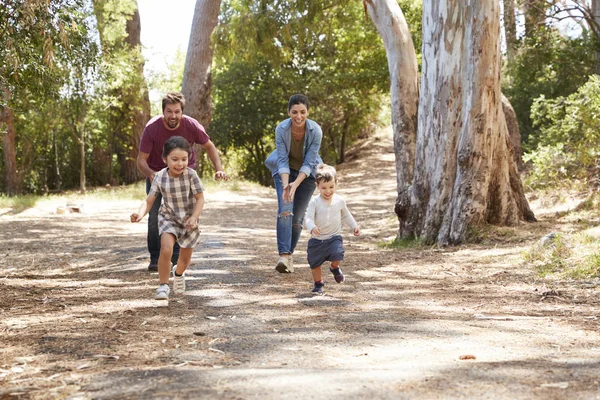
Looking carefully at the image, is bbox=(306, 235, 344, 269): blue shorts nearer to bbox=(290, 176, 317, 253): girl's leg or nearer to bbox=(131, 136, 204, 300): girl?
bbox=(131, 136, 204, 300): girl

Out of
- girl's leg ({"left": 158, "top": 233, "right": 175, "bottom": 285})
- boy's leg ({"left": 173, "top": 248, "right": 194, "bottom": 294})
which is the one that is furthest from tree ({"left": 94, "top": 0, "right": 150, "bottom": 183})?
girl's leg ({"left": 158, "top": 233, "right": 175, "bottom": 285})

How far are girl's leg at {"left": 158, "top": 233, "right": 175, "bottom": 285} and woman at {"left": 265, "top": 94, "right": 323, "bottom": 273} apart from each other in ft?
5.22

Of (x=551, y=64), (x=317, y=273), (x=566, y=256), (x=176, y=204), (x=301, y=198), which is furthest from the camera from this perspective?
(x=551, y=64)

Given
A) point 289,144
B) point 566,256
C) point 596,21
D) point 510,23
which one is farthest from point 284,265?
point 510,23

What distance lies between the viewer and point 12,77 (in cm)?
772

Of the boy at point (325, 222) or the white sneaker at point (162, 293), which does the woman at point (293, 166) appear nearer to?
the boy at point (325, 222)

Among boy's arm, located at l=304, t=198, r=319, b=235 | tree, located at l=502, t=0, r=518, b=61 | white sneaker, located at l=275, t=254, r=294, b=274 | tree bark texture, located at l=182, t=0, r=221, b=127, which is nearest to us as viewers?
boy's arm, located at l=304, t=198, r=319, b=235

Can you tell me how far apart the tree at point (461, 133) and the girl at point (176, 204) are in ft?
17.1

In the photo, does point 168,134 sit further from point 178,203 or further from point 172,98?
point 178,203

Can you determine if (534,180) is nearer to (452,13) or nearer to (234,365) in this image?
(452,13)

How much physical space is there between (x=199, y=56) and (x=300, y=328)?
1840cm

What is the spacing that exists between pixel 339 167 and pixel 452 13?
23.0 metres

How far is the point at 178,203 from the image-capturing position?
6.41m

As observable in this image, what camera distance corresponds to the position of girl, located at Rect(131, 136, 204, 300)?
631 centimetres
